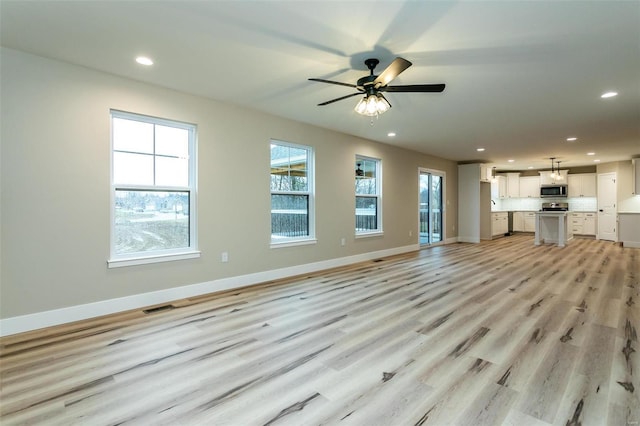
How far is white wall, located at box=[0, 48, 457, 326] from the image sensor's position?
9.41ft

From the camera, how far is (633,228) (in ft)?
26.8

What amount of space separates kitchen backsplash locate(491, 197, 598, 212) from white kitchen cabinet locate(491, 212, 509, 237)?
0.74 meters

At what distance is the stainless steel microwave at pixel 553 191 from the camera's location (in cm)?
1086

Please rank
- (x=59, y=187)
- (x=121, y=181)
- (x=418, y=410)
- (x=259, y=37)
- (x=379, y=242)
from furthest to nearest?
1. (x=379, y=242)
2. (x=121, y=181)
3. (x=59, y=187)
4. (x=259, y=37)
5. (x=418, y=410)

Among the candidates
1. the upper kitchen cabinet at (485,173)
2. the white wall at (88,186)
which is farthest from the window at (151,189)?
the upper kitchen cabinet at (485,173)

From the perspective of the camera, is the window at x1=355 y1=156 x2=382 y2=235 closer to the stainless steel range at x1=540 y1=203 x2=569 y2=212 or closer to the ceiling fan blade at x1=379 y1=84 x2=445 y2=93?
the ceiling fan blade at x1=379 y1=84 x2=445 y2=93

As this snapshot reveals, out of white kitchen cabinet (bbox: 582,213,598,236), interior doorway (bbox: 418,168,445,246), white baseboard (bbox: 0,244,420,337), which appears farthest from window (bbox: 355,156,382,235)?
white kitchen cabinet (bbox: 582,213,598,236)

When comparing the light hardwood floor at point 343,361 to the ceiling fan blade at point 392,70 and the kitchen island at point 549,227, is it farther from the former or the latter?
the kitchen island at point 549,227

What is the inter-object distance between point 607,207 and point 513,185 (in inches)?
116

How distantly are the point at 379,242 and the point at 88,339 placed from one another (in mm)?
5375

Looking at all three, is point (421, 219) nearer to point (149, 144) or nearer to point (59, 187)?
point (149, 144)

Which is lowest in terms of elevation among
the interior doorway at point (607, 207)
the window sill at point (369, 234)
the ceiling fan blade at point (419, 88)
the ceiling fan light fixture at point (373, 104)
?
the window sill at point (369, 234)

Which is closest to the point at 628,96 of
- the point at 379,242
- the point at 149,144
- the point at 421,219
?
the point at 379,242

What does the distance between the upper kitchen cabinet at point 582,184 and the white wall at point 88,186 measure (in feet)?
36.5
